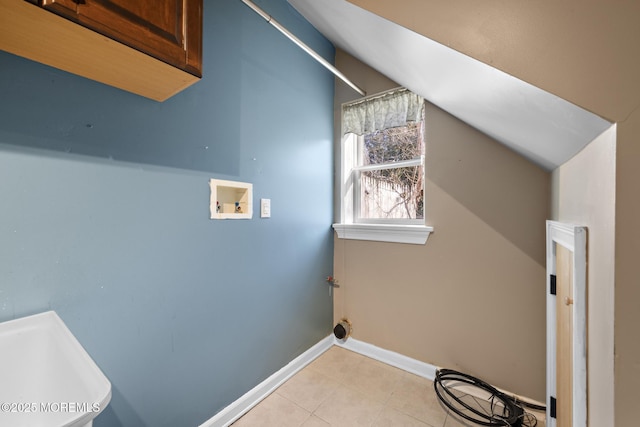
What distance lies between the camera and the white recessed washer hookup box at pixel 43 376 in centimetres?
61

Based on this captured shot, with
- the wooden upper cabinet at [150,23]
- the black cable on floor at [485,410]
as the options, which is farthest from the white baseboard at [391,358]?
the wooden upper cabinet at [150,23]

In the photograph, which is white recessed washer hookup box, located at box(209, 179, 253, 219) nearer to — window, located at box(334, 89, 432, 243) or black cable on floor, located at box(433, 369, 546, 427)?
window, located at box(334, 89, 432, 243)

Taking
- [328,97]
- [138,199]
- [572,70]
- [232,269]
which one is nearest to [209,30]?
[138,199]

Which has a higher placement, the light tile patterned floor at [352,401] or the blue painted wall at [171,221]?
the blue painted wall at [171,221]

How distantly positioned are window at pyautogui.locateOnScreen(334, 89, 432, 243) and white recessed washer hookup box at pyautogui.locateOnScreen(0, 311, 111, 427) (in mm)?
1904

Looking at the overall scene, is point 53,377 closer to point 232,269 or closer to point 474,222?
point 232,269

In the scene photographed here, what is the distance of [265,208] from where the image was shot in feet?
5.87

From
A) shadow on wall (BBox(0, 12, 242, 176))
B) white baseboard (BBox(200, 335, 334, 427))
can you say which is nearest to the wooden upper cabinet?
shadow on wall (BBox(0, 12, 242, 176))

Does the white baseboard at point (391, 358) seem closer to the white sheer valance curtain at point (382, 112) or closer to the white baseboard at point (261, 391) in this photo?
the white baseboard at point (261, 391)

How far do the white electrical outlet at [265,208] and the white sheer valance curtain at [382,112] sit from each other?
1120 millimetres

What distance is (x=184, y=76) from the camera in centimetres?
102

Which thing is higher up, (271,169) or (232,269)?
(271,169)

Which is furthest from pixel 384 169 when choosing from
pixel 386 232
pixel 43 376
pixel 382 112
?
pixel 43 376

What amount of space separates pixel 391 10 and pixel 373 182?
5.22 feet
